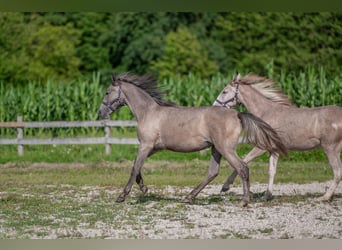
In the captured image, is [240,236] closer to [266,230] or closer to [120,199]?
[266,230]

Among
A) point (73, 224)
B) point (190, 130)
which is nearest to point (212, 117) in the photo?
point (190, 130)

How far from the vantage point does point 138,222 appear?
7848 millimetres

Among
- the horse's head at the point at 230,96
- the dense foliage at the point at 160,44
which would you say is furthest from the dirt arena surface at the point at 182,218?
the dense foliage at the point at 160,44

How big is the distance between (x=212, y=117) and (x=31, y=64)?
1959 centimetres

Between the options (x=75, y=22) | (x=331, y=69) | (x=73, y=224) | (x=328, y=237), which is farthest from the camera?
(x=75, y=22)

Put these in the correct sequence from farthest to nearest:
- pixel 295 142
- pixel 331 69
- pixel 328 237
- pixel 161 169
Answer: pixel 331 69 < pixel 161 169 < pixel 295 142 < pixel 328 237

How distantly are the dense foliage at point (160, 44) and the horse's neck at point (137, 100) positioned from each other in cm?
1750

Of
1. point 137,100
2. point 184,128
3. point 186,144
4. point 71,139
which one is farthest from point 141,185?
point 71,139

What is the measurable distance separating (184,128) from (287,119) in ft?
5.01

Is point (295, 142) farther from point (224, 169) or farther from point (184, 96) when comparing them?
point (184, 96)

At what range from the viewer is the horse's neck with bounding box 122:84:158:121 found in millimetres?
9461

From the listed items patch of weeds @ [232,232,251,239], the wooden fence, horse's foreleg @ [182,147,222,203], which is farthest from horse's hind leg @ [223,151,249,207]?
the wooden fence

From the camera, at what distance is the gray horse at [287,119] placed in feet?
30.4

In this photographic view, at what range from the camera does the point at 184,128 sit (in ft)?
29.6
